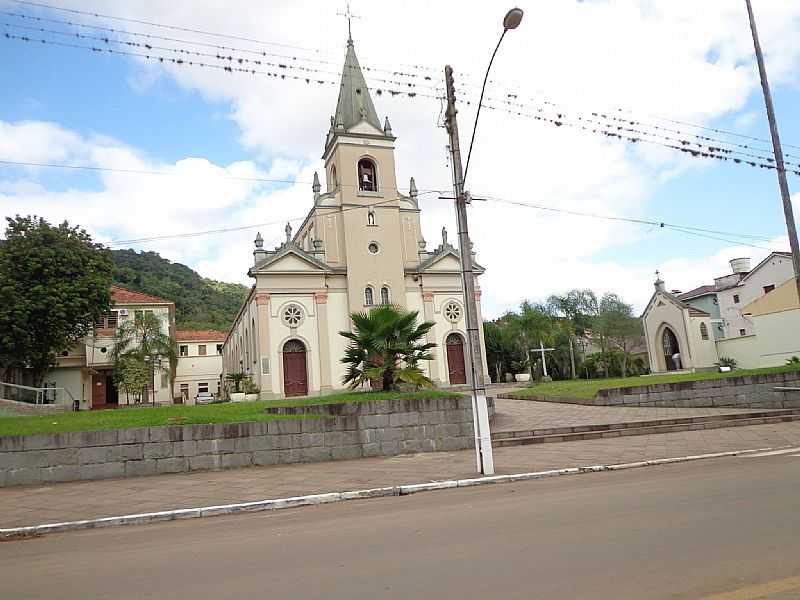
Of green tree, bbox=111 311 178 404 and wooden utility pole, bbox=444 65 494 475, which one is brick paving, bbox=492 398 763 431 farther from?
green tree, bbox=111 311 178 404

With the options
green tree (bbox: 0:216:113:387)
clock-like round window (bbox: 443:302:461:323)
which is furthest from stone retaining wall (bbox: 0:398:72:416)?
clock-like round window (bbox: 443:302:461:323)

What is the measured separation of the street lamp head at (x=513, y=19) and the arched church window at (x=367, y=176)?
29.8 meters

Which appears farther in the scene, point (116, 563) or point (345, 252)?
point (345, 252)

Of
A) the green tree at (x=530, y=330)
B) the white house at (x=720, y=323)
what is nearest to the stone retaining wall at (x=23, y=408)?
the green tree at (x=530, y=330)

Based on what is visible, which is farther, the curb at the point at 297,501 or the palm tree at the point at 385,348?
the palm tree at the point at 385,348

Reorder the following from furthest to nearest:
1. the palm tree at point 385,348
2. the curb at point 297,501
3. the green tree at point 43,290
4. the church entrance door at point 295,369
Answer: the church entrance door at point 295,369, the green tree at point 43,290, the palm tree at point 385,348, the curb at point 297,501

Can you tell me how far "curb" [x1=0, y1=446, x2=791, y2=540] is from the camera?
26.2 feet

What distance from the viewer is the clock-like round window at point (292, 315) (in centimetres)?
3609

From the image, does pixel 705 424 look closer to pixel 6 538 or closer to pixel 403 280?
pixel 6 538

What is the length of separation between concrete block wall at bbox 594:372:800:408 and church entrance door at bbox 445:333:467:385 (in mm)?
16752

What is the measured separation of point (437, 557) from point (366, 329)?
42.5 feet

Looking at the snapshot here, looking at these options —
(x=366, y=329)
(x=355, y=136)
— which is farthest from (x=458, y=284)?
(x=366, y=329)

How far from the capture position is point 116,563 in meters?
5.64

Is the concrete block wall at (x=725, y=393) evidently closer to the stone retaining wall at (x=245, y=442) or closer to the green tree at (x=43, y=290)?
the stone retaining wall at (x=245, y=442)
